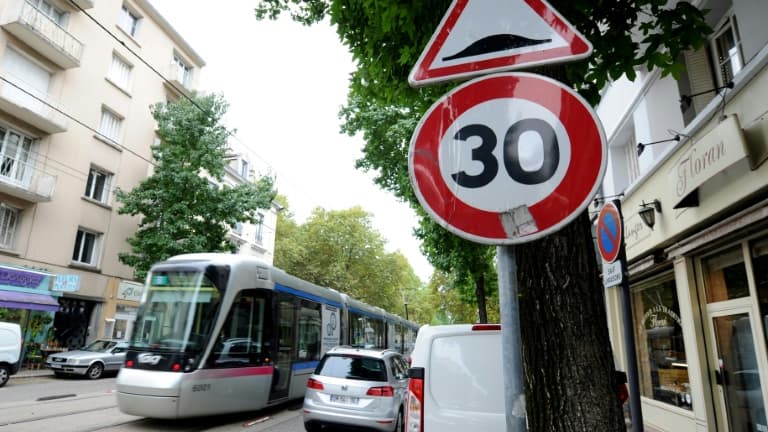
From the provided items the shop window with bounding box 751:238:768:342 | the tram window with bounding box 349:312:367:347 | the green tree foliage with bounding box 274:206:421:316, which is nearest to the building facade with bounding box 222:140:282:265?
the green tree foliage with bounding box 274:206:421:316

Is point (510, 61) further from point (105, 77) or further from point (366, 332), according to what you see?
point (105, 77)

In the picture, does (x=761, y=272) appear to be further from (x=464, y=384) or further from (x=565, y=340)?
(x=565, y=340)

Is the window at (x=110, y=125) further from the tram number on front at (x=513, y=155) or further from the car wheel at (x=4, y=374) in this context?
the tram number on front at (x=513, y=155)

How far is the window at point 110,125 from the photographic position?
2164 centimetres

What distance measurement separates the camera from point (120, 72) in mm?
22859

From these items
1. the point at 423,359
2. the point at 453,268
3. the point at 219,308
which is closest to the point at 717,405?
the point at 423,359

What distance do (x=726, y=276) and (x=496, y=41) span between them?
265 inches

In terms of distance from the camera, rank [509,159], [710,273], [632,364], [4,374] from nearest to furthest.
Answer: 1. [509,159]
2. [632,364]
3. [710,273]
4. [4,374]

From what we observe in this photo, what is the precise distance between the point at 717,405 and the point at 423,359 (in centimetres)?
500

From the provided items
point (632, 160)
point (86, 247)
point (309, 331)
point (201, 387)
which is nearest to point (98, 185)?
point (86, 247)

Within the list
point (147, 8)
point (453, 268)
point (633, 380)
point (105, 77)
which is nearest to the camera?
point (633, 380)

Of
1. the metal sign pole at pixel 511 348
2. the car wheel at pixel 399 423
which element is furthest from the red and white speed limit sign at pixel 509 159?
the car wheel at pixel 399 423

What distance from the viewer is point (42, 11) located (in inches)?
724

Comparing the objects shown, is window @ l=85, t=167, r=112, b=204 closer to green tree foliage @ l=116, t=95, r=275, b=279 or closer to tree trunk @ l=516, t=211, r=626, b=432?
green tree foliage @ l=116, t=95, r=275, b=279
